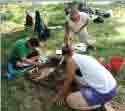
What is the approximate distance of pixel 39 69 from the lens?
6.31 meters

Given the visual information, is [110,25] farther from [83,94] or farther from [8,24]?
[83,94]

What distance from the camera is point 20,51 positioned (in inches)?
249

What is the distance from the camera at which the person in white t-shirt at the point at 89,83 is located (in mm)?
5086

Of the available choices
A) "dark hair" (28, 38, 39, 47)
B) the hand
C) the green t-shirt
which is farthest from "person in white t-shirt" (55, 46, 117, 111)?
the green t-shirt

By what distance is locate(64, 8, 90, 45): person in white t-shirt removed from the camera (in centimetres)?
723

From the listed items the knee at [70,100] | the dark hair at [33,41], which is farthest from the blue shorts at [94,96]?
the dark hair at [33,41]

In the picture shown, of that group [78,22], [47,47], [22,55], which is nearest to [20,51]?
[22,55]

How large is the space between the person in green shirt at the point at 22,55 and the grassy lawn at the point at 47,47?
0.17 m

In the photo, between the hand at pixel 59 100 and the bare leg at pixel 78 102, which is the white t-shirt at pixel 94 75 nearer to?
the bare leg at pixel 78 102

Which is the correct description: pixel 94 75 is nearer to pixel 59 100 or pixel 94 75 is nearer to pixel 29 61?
pixel 59 100

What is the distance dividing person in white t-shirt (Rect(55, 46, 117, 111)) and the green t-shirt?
1.30 m

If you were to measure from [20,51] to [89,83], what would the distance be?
1.63 m

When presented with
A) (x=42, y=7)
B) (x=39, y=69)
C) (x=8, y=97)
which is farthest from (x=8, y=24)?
(x=8, y=97)

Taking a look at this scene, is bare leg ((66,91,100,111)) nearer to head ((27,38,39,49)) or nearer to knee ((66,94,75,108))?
knee ((66,94,75,108))
